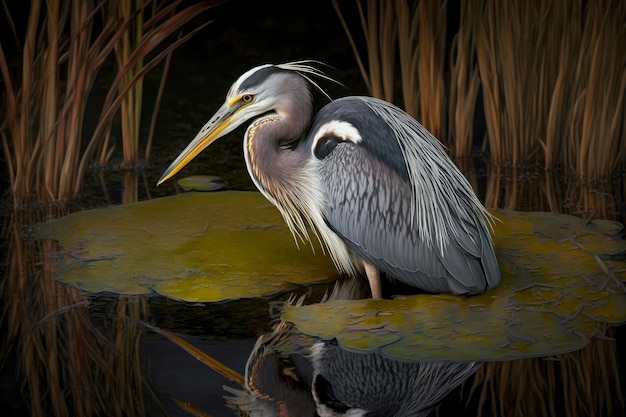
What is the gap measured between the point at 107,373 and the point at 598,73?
2.81m

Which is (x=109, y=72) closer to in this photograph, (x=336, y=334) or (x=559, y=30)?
(x=559, y=30)

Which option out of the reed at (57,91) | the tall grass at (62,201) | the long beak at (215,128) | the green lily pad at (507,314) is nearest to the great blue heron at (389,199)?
the green lily pad at (507,314)

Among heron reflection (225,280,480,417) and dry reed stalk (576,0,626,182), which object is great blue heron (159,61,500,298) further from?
dry reed stalk (576,0,626,182)

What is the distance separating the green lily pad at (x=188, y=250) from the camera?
4070mm

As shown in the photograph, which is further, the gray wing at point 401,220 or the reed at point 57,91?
the reed at point 57,91

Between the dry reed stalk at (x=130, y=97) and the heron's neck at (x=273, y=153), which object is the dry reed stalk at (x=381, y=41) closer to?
the dry reed stalk at (x=130, y=97)

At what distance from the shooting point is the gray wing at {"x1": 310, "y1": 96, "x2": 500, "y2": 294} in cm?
384

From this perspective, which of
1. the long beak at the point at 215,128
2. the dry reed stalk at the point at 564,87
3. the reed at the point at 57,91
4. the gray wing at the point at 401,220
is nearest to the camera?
the gray wing at the point at 401,220

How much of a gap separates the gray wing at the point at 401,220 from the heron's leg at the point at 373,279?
0.03 meters

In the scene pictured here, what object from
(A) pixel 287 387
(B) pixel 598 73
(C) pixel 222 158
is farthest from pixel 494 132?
(A) pixel 287 387

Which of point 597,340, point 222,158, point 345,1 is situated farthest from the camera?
point 345,1

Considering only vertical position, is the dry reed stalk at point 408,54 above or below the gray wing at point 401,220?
above

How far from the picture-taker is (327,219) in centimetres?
398

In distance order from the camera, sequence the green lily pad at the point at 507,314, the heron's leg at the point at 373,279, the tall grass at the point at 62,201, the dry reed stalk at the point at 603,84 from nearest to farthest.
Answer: the tall grass at the point at 62,201 < the green lily pad at the point at 507,314 < the heron's leg at the point at 373,279 < the dry reed stalk at the point at 603,84
